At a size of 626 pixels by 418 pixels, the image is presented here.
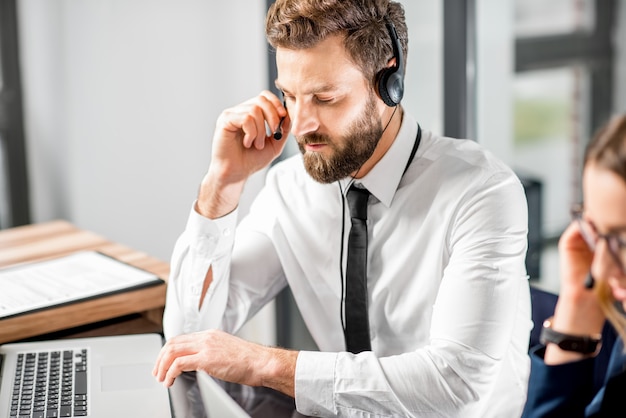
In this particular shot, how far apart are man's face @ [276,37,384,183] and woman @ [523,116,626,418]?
561mm

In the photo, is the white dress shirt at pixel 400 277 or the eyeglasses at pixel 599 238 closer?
the eyeglasses at pixel 599 238

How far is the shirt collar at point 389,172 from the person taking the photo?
1.49m

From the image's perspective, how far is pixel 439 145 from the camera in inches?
59.1

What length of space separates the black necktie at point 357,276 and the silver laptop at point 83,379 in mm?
360

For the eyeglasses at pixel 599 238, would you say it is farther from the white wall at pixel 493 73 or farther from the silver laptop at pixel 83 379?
the white wall at pixel 493 73

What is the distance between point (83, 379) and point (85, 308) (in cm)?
24

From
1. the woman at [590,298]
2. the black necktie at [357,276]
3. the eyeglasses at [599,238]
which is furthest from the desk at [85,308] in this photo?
the eyeglasses at [599,238]

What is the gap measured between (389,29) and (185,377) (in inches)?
27.2

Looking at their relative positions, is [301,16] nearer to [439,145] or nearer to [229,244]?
[439,145]

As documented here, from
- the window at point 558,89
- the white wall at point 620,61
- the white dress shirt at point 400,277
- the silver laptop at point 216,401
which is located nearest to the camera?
the silver laptop at point 216,401

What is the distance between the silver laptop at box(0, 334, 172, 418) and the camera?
1.27 meters

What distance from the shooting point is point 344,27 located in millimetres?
1396

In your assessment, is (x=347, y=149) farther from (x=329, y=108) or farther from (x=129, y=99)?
(x=129, y=99)

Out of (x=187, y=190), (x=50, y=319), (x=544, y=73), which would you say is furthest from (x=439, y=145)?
(x=544, y=73)
